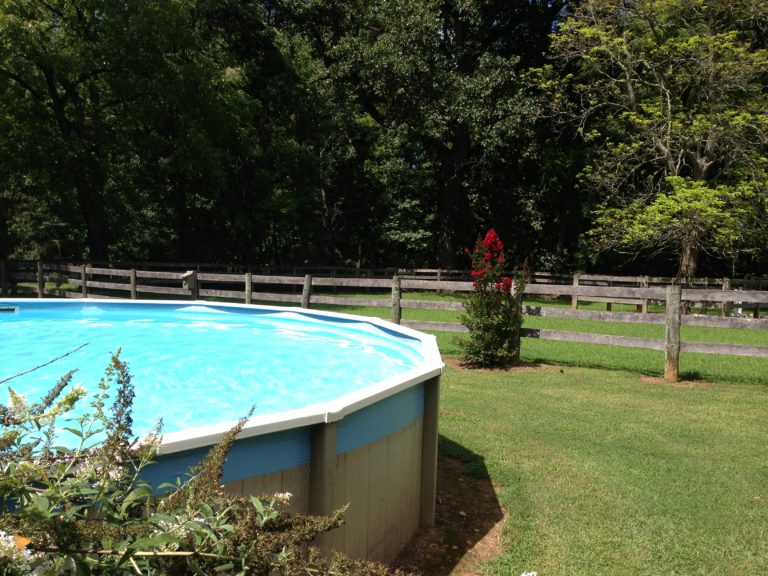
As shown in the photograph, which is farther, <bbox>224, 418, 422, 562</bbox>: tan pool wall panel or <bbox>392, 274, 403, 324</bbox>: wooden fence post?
<bbox>392, 274, 403, 324</bbox>: wooden fence post

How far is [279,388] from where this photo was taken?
6.45m

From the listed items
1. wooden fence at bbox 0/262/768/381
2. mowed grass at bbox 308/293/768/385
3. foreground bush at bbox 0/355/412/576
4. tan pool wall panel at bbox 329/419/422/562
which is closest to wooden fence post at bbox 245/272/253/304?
wooden fence at bbox 0/262/768/381

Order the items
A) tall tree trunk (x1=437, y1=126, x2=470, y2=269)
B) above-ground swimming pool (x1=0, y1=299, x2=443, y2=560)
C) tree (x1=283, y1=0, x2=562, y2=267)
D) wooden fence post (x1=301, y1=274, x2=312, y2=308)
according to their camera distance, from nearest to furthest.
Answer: above-ground swimming pool (x1=0, y1=299, x2=443, y2=560), wooden fence post (x1=301, y1=274, x2=312, y2=308), tree (x1=283, y1=0, x2=562, y2=267), tall tree trunk (x1=437, y1=126, x2=470, y2=269)

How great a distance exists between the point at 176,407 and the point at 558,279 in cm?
2247

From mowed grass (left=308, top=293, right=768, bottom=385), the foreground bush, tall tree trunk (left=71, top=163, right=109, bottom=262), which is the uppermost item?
tall tree trunk (left=71, top=163, right=109, bottom=262)

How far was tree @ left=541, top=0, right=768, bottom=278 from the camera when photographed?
59.9ft

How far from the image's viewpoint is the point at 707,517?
13.4 ft

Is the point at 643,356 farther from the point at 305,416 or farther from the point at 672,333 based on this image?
the point at 305,416

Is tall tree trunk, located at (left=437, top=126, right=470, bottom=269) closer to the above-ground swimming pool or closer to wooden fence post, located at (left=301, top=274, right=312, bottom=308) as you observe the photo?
wooden fence post, located at (left=301, top=274, right=312, bottom=308)

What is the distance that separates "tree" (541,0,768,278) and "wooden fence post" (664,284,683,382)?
11642 millimetres

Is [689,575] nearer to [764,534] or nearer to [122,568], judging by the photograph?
[764,534]

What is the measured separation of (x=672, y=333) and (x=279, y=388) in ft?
18.0

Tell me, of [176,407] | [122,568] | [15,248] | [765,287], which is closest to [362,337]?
[176,407]

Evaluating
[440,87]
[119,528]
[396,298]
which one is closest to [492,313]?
[396,298]
